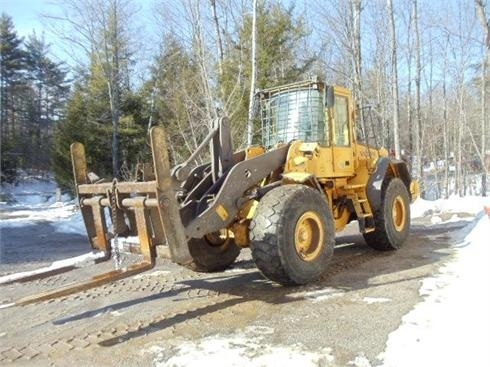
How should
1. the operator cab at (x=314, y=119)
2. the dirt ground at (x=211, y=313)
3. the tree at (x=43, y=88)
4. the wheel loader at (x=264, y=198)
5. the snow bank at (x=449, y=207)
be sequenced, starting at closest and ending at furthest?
the dirt ground at (x=211, y=313) < the wheel loader at (x=264, y=198) < the operator cab at (x=314, y=119) < the snow bank at (x=449, y=207) < the tree at (x=43, y=88)

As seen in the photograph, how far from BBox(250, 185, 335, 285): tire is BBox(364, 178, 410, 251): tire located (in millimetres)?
1899

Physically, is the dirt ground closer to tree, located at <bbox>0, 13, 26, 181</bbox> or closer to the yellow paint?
the yellow paint

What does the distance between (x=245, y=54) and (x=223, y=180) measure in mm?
13599

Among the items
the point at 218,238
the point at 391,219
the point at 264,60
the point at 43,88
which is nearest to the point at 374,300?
the point at 218,238

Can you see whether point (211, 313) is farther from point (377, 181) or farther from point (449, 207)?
point (449, 207)

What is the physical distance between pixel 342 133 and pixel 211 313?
3.61 metres

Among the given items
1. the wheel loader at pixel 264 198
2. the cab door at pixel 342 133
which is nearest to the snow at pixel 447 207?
the wheel loader at pixel 264 198

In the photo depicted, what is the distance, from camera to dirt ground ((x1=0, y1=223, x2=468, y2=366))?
400cm

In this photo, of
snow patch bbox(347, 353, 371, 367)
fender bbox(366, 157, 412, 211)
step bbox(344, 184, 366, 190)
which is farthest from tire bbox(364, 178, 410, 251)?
snow patch bbox(347, 353, 371, 367)

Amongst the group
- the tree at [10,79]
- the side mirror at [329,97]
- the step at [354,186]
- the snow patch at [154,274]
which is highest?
the tree at [10,79]

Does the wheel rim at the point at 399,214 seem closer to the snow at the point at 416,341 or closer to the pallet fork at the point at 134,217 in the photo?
the snow at the point at 416,341

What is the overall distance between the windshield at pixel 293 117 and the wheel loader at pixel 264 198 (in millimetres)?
15

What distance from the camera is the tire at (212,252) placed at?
638 centimetres

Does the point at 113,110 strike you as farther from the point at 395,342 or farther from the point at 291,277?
the point at 395,342
